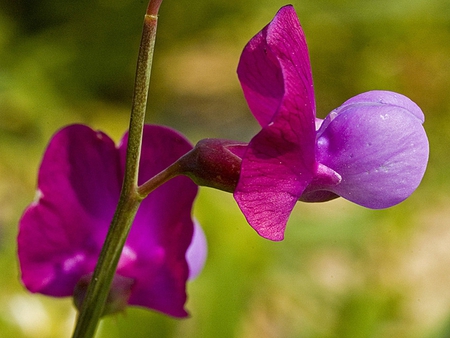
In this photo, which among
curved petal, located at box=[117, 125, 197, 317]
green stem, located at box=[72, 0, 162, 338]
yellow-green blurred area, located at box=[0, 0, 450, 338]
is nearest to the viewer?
green stem, located at box=[72, 0, 162, 338]

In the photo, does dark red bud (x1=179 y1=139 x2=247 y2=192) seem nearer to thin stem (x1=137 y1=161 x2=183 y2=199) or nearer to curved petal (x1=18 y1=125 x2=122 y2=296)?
thin stem (x1=137 y1=161 x2=183 y2=199)

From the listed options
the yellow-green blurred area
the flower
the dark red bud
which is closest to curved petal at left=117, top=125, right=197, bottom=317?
the flower

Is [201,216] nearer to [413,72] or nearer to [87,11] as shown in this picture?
[87,11]

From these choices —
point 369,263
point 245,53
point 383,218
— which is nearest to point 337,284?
point 369,263

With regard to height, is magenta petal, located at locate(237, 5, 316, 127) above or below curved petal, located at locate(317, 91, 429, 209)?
above

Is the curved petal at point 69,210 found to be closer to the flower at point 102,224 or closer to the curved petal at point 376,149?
the flower at point 102,224

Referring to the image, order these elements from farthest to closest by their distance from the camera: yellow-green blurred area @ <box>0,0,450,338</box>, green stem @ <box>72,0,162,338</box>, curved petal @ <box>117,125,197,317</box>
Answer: yellow-green blurred area @ <box>0,0,450,338</box>
curved petal @ <box>117,125,197,317</box>
green stem @ <box>72,0,162,338</box>

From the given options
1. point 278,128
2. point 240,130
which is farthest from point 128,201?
point 240,130
